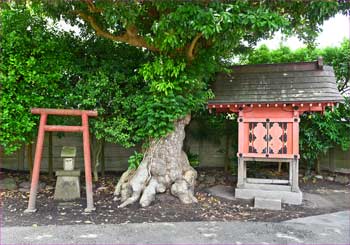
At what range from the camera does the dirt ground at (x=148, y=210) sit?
18.8 feet

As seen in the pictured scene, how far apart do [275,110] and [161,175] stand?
125 inches

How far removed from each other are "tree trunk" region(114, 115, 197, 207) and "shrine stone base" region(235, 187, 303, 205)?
51.3 inches

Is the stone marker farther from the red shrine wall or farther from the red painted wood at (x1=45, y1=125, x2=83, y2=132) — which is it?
the red shrine wall

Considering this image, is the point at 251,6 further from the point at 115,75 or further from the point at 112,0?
the point at 115,75

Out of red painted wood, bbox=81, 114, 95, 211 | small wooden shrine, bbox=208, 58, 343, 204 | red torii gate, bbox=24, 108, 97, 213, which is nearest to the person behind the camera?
red torii gate, bbox=24, 108, 97, 213

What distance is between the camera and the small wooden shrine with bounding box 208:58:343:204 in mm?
7270

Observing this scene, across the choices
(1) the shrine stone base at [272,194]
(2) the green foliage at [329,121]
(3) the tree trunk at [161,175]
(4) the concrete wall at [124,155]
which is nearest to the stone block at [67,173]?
(3) the tree trunk at [161,175]

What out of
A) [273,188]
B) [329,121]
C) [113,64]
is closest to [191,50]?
[113,64]

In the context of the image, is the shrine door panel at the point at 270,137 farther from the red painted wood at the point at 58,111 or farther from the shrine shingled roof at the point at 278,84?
the red painted wood at the point at 58,111

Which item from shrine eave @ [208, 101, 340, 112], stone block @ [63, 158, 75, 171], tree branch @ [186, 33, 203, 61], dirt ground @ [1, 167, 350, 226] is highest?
tree branch @ [186, 33, 203, 61]

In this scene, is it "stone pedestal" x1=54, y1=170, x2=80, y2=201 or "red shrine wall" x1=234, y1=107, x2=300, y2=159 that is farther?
"red shrine wall" x1=234, y1=107, x2=300, y2=159

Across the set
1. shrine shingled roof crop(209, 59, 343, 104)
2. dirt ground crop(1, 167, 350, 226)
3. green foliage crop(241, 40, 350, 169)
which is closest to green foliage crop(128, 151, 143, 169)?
dirt ground crop(1, 167, 350, 226)

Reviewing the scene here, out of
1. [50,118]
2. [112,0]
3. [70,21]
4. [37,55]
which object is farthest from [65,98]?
[112,0]

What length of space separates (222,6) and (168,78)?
192 cm
